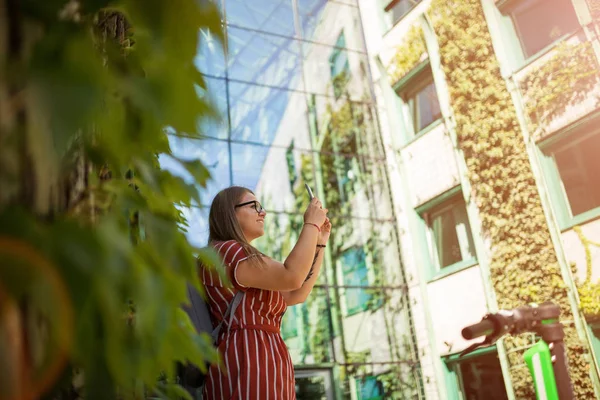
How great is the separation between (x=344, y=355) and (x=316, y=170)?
3172mm

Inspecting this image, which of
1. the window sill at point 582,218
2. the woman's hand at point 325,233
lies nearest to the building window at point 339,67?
the window sill at point 582,218

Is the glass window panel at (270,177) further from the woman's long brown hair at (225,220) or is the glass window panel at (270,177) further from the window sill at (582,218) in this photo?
the woman's long brown hair at (225,220)

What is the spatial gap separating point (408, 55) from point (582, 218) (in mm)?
4286

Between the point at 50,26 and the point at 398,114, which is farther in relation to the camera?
the point at 398,114

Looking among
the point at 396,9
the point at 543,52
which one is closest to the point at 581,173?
the point at 543,52

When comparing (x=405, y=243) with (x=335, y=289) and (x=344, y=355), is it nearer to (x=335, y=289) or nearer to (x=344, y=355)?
(x=335, y=289)

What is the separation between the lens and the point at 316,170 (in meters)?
9.34

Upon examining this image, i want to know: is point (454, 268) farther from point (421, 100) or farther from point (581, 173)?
point (421, 100)

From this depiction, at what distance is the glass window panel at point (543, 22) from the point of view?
21.9 feet

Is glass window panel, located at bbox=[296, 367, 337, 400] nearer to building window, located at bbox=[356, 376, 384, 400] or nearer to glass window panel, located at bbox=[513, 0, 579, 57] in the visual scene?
building window, located at bbox=[356, 376, 384, 400]

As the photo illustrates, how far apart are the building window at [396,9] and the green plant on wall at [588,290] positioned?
5238mm

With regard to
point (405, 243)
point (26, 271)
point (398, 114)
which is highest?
point (398, 114)

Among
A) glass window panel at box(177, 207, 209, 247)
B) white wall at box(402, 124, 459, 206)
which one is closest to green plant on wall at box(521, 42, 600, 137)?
white wall at box(402, 124, 459, 206)

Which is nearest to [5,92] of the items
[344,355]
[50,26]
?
[50,26]
